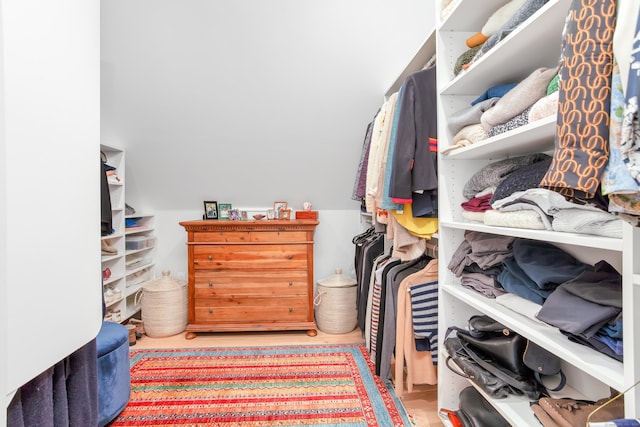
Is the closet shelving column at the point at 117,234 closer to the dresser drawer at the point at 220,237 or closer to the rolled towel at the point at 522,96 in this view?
the dresser drawer at the point at 220,237

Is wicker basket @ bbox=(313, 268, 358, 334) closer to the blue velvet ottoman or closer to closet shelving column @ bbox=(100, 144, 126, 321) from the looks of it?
the blue velvet ottoman

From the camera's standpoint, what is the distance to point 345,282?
9.33 ft

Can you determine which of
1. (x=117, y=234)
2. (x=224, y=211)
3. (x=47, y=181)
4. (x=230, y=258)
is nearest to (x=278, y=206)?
(x=224, y=211)

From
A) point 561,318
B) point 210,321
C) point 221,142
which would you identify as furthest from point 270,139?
point 561,318

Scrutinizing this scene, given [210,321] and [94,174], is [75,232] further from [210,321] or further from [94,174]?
[210,321]

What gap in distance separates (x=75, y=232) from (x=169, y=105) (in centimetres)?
204

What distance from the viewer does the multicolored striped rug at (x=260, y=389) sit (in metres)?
1.68

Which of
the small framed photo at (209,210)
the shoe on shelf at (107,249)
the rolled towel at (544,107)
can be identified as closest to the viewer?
the rolled towel at (544,107)

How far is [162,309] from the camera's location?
8.97ft

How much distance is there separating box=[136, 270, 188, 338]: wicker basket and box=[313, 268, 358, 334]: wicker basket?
118 centimetres

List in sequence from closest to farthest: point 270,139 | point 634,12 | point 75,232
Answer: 1. point 634,12
2. point 75,232
3. point 270,139

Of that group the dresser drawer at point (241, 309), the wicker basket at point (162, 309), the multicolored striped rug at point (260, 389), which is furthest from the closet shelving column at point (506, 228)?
the wicker basket at point (162, 309)

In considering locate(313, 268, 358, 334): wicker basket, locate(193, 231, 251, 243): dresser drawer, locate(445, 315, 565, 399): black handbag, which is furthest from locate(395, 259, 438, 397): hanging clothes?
locate(193, 231, 251, 243): dresser drawer

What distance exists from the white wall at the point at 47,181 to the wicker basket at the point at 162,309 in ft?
6.24
